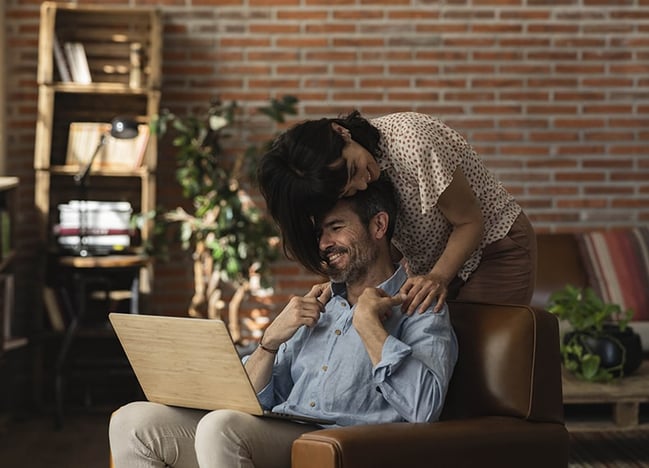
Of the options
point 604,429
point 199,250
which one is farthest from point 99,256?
point 604,429

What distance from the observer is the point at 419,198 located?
2434mm

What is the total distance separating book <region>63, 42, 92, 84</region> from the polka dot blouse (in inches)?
111

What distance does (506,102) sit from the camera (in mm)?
5254

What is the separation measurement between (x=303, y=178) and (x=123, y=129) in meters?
2.47

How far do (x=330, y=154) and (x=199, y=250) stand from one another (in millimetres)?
2833

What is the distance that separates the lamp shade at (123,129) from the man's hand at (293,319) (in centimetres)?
240

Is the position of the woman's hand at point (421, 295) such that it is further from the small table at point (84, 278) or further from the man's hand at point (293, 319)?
the small table at point (84, 278)

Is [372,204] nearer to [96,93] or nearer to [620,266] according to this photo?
[620,266]

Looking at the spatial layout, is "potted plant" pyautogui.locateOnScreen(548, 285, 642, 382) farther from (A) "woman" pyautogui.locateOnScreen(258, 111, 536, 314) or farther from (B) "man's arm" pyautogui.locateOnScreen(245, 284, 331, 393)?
(B) "man's arm" pyautogui.locateOnScreen(245, 284, 331, 393)

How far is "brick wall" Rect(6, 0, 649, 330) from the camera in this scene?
5191 millimetres

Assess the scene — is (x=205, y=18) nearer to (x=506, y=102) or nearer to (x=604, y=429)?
(x=506, y=102)

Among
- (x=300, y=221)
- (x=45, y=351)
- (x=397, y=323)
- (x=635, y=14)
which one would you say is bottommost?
(x=45, y=351)

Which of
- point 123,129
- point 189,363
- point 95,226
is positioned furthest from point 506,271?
point 95,226

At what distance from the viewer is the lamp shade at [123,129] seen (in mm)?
4516
